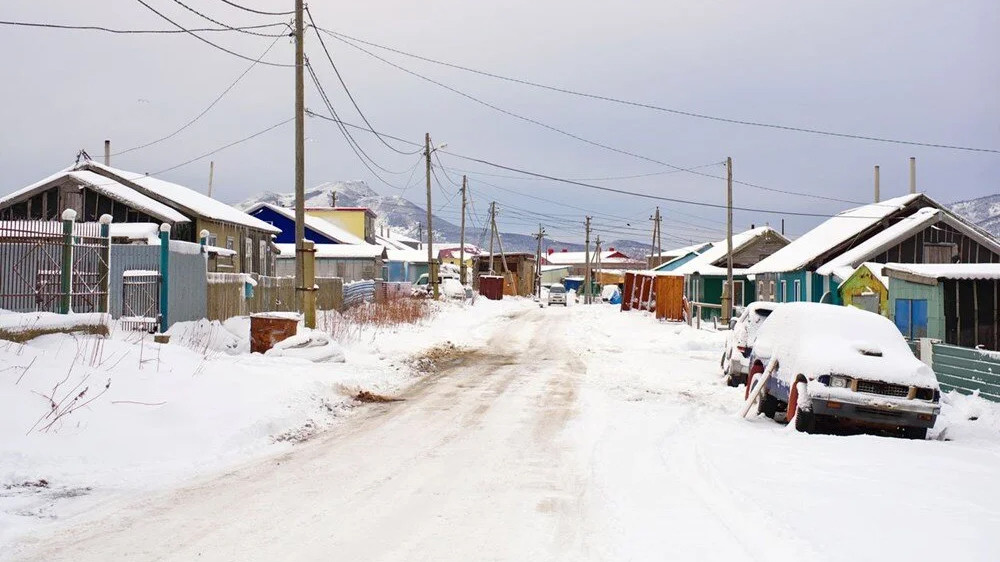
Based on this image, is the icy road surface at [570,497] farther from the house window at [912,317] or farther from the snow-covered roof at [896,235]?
the snow-covered roof at [896,235]

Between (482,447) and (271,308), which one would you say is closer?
(482,447)

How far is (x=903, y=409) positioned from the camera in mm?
10047

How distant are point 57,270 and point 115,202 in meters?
14.5

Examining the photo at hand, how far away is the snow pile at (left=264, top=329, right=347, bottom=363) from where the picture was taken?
1571 centimetres

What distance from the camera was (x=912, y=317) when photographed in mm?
18297

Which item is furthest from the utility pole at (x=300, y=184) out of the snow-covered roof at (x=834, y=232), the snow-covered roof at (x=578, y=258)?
the snow-covered roof at (x=578, y=258)

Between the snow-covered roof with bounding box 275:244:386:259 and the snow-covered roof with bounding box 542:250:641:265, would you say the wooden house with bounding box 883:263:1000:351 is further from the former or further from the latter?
the snow-covered roof with bounding box 542:250:641:265

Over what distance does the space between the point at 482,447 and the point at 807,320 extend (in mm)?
6028

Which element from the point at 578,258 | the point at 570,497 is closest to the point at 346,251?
the point at 570,497

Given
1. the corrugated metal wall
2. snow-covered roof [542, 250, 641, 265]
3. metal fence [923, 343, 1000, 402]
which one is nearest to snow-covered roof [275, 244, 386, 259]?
the corrugated metal wall

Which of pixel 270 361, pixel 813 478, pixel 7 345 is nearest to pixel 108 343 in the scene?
pixel 7 345

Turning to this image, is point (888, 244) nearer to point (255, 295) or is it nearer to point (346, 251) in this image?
point (255, 295)

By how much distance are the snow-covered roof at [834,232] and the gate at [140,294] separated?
2344 centimetres

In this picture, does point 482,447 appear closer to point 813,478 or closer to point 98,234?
point 813,478
